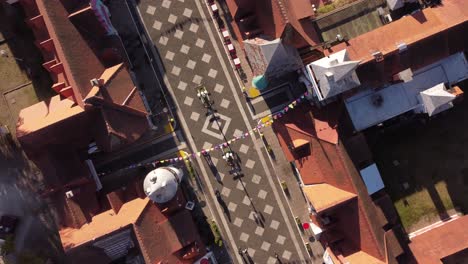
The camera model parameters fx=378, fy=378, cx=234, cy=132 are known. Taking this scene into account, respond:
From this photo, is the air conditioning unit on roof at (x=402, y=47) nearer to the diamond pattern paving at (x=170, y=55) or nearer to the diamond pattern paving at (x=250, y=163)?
the diamond pattern paving at (x=250, y=163)

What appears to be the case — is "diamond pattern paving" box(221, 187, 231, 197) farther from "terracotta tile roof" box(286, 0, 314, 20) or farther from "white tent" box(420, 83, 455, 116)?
"white tent" box(420, 83, 455, 116)

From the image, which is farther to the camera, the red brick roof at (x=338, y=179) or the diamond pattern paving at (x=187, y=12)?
the diamond pattern paving at (x=187, y=12)

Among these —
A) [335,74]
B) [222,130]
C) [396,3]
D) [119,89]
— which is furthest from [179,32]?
[396,3]

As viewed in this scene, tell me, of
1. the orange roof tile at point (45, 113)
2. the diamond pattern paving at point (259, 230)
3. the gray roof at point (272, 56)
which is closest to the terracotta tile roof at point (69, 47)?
the orange roof tile at point (45, 113)

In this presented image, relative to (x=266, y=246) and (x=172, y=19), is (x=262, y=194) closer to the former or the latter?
(x=266, y=246)

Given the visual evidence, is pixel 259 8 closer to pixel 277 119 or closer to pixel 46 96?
pixel 277 119

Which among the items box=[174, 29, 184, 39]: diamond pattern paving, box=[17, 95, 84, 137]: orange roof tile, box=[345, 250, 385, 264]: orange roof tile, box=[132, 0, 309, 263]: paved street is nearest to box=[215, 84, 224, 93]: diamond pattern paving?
box=[132, 0, 309, 263]: paved street
